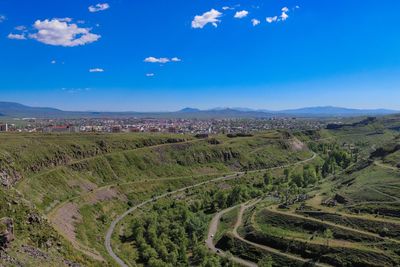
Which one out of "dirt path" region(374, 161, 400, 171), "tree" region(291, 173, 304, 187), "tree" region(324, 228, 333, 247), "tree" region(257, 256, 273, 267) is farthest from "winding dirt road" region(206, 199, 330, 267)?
"dirt path" region(374, 161, 400, 171)

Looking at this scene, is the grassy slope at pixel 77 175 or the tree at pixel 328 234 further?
the grassy slope at pixel 77 175

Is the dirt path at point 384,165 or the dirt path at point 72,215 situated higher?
the dirt path at point 384,165

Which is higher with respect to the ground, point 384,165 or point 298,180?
point 384,165

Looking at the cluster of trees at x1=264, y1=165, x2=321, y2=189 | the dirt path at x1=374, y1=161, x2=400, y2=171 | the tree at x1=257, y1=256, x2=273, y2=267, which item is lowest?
the tree at x1=257, y1=256, x2=273, y2=267

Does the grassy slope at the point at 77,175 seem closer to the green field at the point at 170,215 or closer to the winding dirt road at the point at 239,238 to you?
the green field at the point at 170,215

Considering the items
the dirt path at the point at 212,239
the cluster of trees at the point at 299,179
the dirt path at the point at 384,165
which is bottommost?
the dirt path at the point at 212,239

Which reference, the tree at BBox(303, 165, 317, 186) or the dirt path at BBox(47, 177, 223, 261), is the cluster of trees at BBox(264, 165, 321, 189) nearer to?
the tree at BBox(303, 165, 317, 186)

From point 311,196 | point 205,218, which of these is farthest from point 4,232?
point 311,196

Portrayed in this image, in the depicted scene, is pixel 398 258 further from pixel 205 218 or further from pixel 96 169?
pixel 96 169

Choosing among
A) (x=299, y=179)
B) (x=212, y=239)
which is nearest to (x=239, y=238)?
(x=212, y=239)

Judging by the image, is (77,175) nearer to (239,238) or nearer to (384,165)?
(239,238)

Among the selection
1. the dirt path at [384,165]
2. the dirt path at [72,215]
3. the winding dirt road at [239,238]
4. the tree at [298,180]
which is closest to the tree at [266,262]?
the winding dirt road at [239,238]
